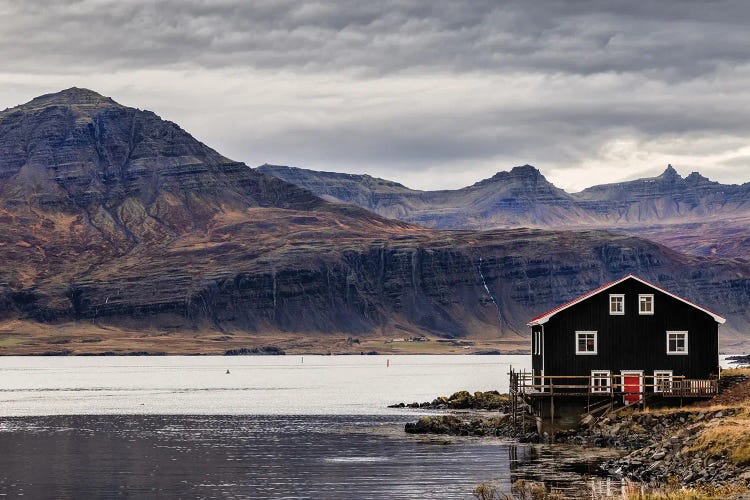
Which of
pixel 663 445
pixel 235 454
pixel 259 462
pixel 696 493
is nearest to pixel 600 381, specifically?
pixel 663 445

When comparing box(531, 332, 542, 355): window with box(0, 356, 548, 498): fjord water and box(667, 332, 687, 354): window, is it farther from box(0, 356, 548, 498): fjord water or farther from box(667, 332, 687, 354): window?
box(667, 332, 687, 354): window

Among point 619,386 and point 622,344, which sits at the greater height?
point 622,344

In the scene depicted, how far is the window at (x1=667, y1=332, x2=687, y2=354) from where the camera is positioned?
8856cm

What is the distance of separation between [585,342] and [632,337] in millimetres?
3199

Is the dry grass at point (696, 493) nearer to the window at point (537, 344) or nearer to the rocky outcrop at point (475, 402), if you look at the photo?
the window at point (537, 344)

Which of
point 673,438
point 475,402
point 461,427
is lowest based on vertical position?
point 461,427

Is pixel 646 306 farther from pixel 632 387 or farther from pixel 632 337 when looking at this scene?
pixel 632 387

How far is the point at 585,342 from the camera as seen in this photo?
88938 millimetres

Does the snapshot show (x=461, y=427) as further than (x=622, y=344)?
Yes

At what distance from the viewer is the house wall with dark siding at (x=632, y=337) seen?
290 feet

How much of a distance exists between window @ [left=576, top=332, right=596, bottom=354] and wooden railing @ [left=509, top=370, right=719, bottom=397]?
194 cm

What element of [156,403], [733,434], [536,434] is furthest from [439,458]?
[156,403]

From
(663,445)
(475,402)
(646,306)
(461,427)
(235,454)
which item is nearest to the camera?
(663,445)

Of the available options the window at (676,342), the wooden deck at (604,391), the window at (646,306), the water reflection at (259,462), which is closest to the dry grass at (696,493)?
the water reflection at (259,462)
